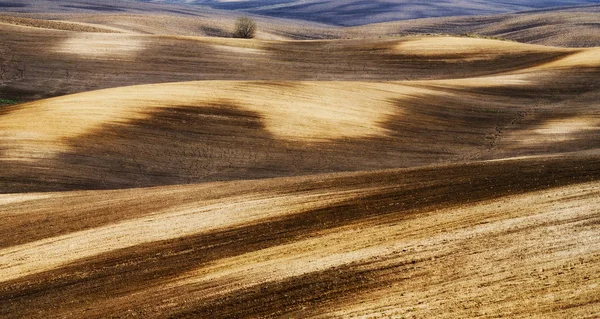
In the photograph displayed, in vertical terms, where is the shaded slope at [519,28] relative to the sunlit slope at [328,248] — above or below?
below

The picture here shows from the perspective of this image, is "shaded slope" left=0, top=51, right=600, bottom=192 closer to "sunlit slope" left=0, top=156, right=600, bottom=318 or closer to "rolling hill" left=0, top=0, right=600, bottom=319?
"rolling hill" left=0, top=0, right=600, bottom=319

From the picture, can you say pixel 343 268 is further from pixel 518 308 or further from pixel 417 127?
pixel 417 127

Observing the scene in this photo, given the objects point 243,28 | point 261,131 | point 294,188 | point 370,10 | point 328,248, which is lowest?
point 370,10

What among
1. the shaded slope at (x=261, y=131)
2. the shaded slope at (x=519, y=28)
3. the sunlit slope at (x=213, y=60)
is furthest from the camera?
the shaded slope at (x=519, y=28)

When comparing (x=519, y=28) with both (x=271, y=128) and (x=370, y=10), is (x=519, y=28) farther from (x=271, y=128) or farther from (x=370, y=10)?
(x=271, y=128)

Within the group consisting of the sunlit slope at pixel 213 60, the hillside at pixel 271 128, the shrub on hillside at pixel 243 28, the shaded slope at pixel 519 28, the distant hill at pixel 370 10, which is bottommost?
the distant hill at pixel 370 10

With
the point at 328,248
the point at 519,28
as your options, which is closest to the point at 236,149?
the point at 328,248

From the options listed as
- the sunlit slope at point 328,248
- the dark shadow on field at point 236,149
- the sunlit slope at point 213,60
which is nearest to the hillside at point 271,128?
the dark shadow on field at point 236,149

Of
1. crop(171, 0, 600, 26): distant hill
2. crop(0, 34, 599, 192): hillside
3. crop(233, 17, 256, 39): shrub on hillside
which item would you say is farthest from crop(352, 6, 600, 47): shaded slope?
crop(0, 34, 599, 192): hillside

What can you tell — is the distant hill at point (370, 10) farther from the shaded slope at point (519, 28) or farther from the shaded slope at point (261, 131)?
the shaded slope at point (261, 131)
